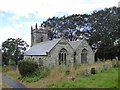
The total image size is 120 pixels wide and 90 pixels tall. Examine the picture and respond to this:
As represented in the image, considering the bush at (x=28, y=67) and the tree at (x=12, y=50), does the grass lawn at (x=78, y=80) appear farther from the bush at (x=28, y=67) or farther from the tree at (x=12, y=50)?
the tree at (x=12, y=50)

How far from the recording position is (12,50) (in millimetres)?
44281

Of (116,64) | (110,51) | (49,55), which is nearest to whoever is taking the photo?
(116,64)

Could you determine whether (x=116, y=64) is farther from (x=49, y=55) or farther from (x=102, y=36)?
(x=102, y=36)

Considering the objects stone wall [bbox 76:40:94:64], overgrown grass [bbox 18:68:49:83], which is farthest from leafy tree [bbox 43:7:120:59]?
overgrown grass [bbox 18:68:49:83]

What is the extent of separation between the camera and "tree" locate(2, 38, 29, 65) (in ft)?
137

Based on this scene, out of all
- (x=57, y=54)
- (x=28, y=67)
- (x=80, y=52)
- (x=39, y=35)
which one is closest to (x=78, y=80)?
(x=28, y=67)

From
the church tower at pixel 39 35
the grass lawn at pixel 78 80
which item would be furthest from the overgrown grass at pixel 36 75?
the church tower at pixel 39 35

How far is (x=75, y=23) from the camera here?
50156mm

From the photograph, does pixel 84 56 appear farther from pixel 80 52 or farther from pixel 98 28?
pixel 98 28

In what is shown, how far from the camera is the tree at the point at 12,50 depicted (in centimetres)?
4172

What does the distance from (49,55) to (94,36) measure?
2040 cm

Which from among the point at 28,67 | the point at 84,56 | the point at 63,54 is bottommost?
the point at 28,67

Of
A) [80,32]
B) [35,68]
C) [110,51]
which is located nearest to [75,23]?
[80,32]

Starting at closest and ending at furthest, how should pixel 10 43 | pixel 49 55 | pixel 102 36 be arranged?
1. pixel 49 55
2. pixel 102 36
3. pixel 10 43
